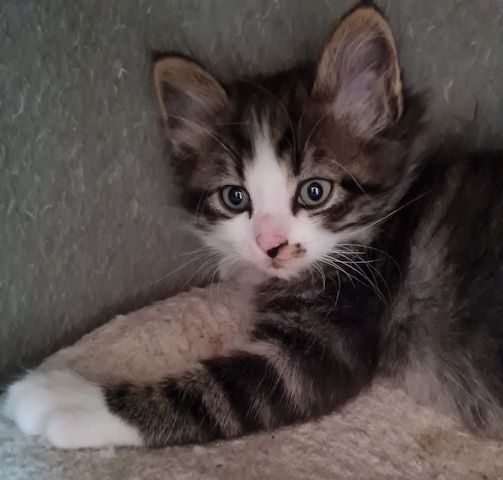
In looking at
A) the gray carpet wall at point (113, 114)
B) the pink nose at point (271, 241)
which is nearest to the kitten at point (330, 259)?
the pink nose at point (271, 241)

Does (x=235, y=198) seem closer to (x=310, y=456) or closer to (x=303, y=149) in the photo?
(x=303, y=149)

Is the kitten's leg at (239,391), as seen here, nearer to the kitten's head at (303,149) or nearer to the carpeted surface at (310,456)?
the carpeted surface at (310,456)

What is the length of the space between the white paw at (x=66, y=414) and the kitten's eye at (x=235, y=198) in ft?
1.54

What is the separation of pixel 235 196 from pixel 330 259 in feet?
0.80

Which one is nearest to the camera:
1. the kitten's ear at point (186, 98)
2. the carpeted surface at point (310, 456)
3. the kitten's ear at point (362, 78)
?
the carpeted surface at point (310, 456)

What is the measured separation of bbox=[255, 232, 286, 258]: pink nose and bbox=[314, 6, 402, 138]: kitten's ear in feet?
1.00

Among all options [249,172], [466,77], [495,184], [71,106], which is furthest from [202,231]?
[466,77]

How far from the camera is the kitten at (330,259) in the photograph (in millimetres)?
1261

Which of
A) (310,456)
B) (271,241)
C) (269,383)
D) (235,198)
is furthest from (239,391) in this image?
(235,198)

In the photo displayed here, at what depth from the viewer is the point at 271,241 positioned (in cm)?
Answer: 132

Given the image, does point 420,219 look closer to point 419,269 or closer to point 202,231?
point 419,269

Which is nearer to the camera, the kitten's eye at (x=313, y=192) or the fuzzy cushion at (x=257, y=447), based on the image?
the fuzzy cushion at (x=257, y=447)

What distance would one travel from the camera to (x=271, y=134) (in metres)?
1.39

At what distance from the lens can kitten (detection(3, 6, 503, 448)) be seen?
1261 millimetres
